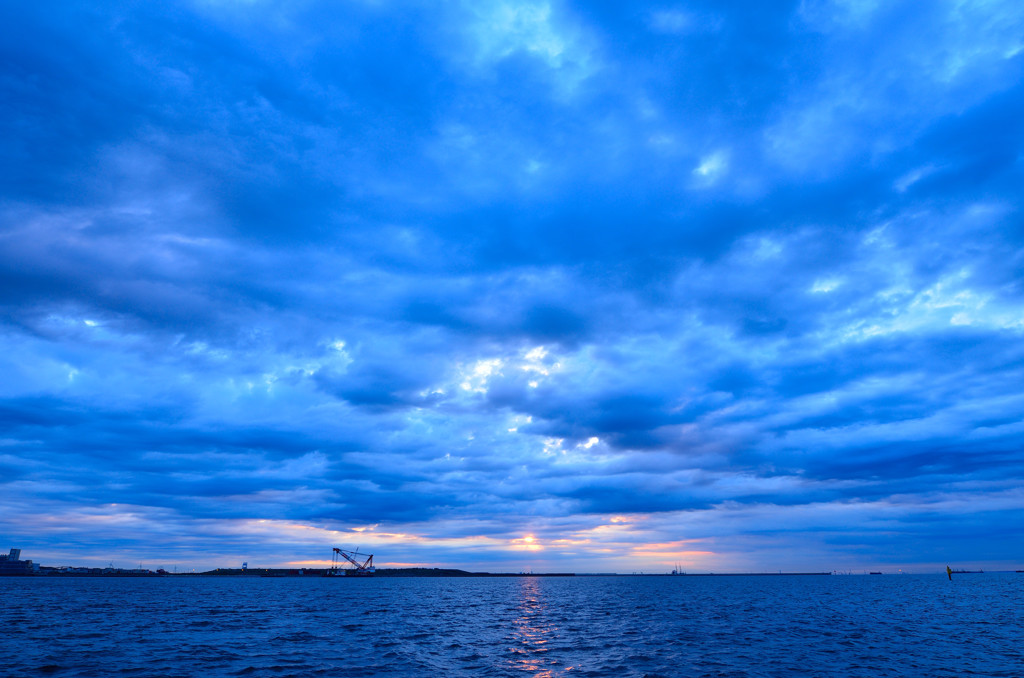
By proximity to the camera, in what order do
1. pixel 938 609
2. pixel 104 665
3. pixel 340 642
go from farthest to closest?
pixel 938 609
pixel 340 642
pixel 104 665

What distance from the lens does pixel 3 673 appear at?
40500 millimetres

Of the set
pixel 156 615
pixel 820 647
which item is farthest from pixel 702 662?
pixel 156 615

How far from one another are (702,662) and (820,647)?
17627mm

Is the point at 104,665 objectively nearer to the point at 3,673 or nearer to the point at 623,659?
Result: the point at 3,673

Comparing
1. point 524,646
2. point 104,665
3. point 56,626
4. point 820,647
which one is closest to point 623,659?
point 524,646

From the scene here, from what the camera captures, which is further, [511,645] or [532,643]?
[532,643]

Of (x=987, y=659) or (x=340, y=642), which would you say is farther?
(x=340, y=642)

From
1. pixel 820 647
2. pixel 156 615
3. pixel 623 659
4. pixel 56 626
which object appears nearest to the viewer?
pixel 623 659

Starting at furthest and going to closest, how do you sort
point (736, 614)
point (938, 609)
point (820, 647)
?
point (938, 609)
point (736, 614)
point (820, 647)

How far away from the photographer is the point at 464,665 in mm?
46531

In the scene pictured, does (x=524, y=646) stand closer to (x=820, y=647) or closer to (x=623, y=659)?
(x=623, y=659)

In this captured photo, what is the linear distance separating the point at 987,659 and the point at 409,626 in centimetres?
6460

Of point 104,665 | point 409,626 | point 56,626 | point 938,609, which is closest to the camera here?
point 104,665

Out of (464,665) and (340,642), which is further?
(340,642)
